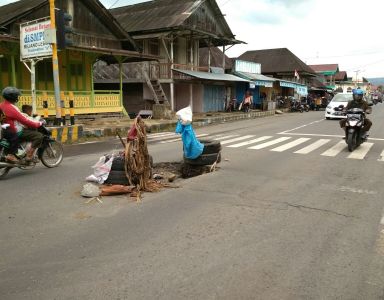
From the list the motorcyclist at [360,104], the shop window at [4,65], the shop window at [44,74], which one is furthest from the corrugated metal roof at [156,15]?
the motorcyclist at [360,104]

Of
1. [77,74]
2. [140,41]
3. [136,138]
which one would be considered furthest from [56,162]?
[140,41]

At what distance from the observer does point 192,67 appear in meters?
27.7

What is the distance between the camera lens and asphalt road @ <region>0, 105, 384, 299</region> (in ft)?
11.6

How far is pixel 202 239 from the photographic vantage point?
4621mm

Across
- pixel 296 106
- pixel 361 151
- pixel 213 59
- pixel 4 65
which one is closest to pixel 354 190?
pixel 361 151

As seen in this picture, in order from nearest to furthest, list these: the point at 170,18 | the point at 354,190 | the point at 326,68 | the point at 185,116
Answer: the point at 354,190
the point at 185,116
the point at 170,18
the point at 326,68

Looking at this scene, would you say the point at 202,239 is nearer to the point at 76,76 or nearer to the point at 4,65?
the point at 4,65

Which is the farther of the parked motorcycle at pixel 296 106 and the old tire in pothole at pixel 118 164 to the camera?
the parked motorcycle at pixel 296 106

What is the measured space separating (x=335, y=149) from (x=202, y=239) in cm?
842

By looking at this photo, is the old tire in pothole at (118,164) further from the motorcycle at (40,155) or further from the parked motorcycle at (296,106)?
the parked motorcycle at (296,106)

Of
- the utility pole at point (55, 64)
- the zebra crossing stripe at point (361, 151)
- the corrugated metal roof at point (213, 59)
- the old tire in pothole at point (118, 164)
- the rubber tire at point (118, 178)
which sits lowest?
the zebra crossing stripe at point (361, 151)

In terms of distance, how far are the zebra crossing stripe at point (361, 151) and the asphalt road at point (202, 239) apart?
2330 millimetres

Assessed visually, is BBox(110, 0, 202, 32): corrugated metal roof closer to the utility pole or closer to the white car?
the white car

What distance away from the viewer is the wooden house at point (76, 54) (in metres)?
18.1
